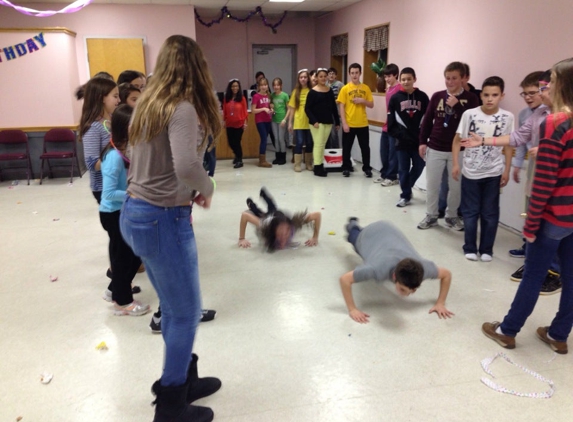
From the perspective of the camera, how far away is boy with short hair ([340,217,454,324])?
238 cm

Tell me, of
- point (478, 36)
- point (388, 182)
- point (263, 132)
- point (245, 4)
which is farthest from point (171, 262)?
point (245, 4)

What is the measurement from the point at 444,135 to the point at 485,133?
667 mm

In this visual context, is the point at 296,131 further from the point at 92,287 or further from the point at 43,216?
the point at 92,287

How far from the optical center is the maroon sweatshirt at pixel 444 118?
12.6ft

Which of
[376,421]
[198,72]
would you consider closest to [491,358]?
[376,421]

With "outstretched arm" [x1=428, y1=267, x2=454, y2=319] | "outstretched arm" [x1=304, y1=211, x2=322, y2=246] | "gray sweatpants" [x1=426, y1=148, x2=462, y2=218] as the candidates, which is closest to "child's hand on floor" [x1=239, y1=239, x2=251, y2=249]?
"outstretched arm" [x1=304, y1=211, x2=322, y2=246]

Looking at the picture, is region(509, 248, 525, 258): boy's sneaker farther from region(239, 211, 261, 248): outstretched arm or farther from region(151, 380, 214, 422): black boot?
region(151, 380, 214, 422): black boot

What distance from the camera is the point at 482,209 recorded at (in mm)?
3484

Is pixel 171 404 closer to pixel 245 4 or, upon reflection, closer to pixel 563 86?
pixel 563 86

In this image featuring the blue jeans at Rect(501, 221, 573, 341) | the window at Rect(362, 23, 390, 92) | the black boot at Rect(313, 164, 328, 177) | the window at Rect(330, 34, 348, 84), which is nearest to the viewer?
the blue jeans at Rect(501, 221, 573, 341)

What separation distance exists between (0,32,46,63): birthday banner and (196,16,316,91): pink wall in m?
4.04

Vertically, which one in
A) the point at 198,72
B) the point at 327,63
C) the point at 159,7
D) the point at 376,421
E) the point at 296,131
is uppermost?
the point at 159,7

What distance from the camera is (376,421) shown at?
1.89 metres

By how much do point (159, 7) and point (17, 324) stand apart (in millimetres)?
6912
